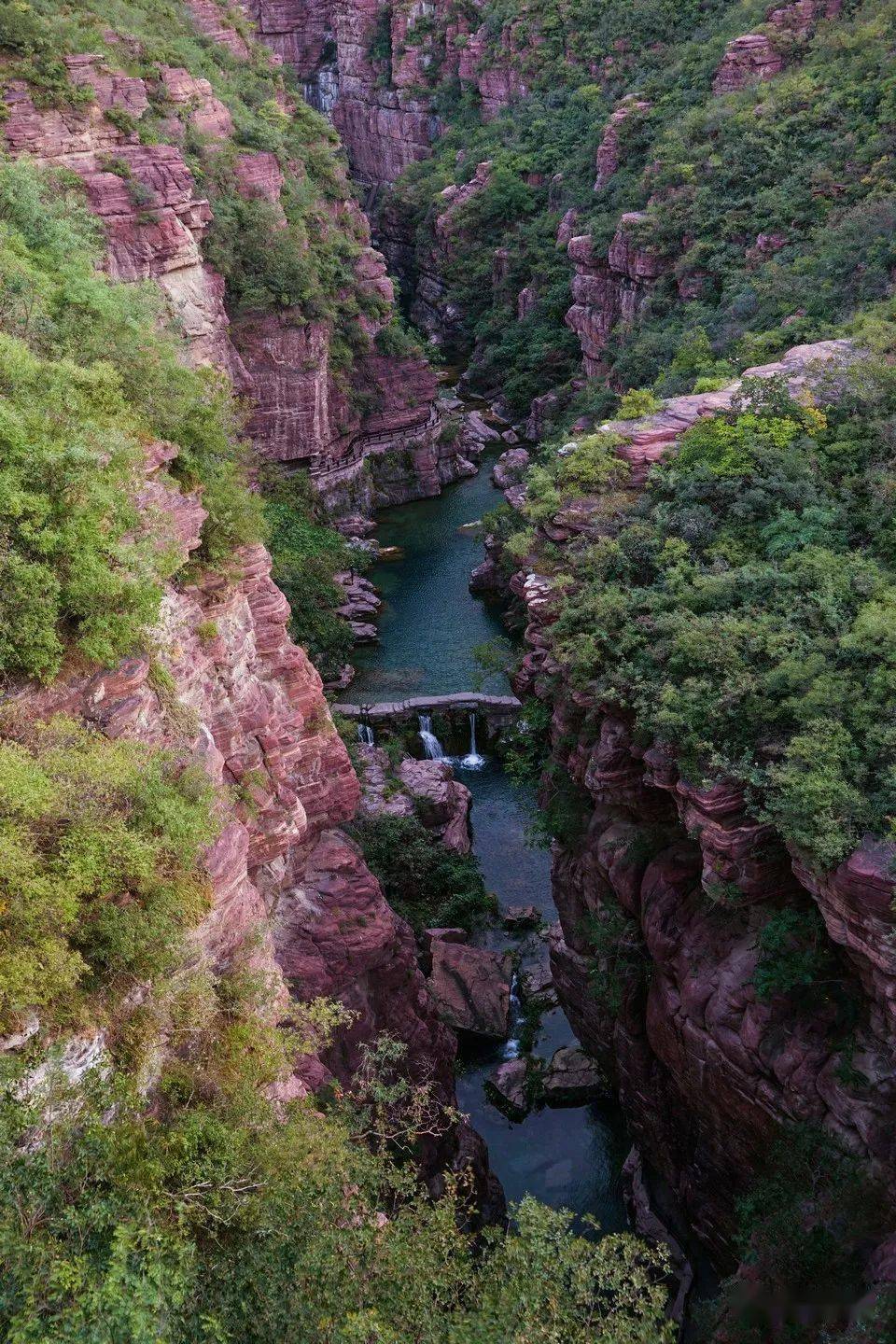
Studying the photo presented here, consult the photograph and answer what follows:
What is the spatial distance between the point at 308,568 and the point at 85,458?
2471 cm

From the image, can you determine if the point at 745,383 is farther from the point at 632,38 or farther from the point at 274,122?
the point at 632,38

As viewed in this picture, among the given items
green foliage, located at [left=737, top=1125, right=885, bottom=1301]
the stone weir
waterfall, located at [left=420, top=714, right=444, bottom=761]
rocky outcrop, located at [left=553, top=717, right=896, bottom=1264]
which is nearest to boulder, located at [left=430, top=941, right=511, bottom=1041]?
rocky outcrop, located at [left=553, top=717, right=896, bottom=1264]

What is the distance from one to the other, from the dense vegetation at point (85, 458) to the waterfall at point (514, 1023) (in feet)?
48.4

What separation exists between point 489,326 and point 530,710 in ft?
152

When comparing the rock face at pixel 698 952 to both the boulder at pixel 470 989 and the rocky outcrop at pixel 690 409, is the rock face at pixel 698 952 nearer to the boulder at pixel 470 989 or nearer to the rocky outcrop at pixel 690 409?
the rocky outcrop at pixel 690 409

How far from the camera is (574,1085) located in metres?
23.6

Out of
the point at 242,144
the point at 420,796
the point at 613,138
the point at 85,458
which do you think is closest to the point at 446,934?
the point at 420,796

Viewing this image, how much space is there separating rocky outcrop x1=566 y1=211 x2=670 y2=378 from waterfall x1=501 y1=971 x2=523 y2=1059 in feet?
99.2

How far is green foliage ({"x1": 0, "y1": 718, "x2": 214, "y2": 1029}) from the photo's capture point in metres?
10.1

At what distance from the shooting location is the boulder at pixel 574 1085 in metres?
23.6

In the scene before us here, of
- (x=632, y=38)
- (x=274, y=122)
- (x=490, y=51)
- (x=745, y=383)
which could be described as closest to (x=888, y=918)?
(x=745, y=383)

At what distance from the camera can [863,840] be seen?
1400 cm

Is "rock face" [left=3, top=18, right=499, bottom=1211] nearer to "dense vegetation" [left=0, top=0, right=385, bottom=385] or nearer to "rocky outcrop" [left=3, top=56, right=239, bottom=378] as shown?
"rocky outcrop" [left=3, top=56, right=239, bottom=378]

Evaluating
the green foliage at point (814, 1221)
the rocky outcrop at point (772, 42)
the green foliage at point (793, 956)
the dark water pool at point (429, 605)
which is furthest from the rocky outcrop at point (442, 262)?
the green foliage at point (814, 1221)
